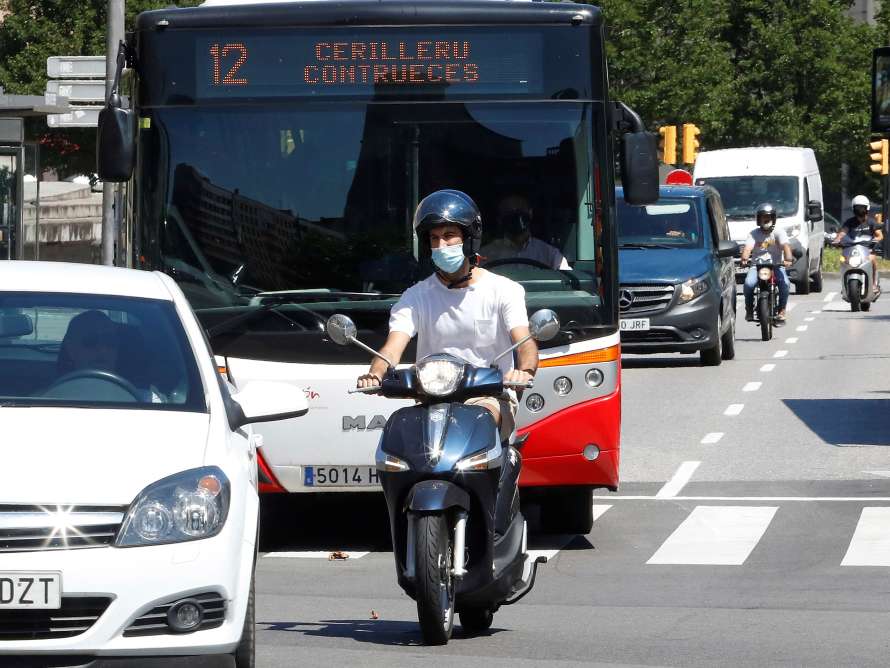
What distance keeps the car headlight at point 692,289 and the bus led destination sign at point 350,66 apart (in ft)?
40.9

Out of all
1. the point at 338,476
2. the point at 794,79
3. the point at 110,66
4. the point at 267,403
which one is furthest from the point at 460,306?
the point at 794,79

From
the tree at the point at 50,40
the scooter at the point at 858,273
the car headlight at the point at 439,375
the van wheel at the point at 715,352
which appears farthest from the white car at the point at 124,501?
the tree at the point at 50,40

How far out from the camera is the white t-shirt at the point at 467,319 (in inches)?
324

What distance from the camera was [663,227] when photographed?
24.2 meters

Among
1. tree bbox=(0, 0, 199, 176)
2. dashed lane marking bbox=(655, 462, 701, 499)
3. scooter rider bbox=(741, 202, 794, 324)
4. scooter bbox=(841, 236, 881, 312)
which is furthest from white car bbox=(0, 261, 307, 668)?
tree bbox=(0, 0, 199, 176)

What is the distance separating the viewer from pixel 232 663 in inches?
242

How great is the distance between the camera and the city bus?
1062 cm

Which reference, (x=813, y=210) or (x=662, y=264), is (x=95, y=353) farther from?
(x=813, y=210)

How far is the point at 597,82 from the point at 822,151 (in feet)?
178

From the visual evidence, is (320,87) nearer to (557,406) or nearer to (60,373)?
(557,406)

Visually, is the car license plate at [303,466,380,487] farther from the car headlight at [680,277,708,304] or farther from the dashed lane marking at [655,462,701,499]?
the car headlight at [680,277,708,304]

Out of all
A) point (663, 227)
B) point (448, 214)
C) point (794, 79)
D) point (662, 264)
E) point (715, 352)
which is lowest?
point (715, 352)

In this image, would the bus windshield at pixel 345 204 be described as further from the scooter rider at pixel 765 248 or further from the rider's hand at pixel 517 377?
the scooter rider at pixel 765 248

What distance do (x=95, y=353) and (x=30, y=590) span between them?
1441 mm
